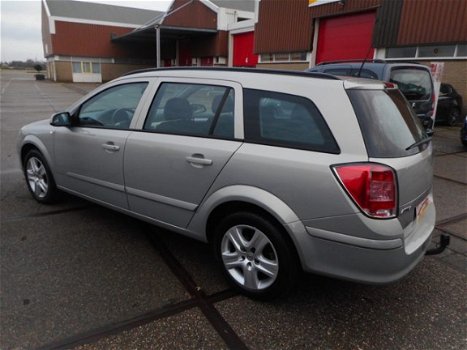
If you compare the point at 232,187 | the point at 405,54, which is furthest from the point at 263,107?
the point at 405,54

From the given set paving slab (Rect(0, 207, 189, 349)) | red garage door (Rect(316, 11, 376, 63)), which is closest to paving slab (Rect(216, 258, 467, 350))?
paving slab (Rect(0, 207, 189, 349))

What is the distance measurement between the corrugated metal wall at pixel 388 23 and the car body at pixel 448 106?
11.8 feet

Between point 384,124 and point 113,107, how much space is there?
2.64 meters

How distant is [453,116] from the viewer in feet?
41.0

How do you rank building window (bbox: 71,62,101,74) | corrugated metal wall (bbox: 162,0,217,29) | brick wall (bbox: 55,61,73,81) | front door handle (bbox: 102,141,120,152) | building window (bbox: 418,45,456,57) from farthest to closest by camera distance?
building window (bbox: 71,62,101,74) < brick wall (bbox: 55,61,73,81) < corrugated metal wall (bbox: 162,0,217,29) < building window (bbox: 418,45,456,57) < front door handle (bbox: 102,141,120,152)

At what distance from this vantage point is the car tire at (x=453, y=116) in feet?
40.6

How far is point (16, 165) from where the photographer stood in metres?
6.45

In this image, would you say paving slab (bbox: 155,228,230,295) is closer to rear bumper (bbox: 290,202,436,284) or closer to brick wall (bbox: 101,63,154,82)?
rear bumper (bbox: 290,202,436,284)

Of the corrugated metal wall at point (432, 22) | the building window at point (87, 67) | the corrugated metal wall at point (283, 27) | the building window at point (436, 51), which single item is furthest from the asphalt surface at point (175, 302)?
the building window at point (87, 67)

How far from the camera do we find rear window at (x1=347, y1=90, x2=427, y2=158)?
2.30m

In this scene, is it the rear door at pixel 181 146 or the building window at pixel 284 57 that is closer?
the rear door at pixel 181 146

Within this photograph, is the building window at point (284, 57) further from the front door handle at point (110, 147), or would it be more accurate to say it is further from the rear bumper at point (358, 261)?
the rear bumper at point (358, 261)

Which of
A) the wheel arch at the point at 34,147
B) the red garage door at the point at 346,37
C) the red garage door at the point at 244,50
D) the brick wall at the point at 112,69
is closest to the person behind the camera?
the wheel arch at the point at 34,147

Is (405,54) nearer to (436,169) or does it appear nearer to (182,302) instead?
(436,169)
